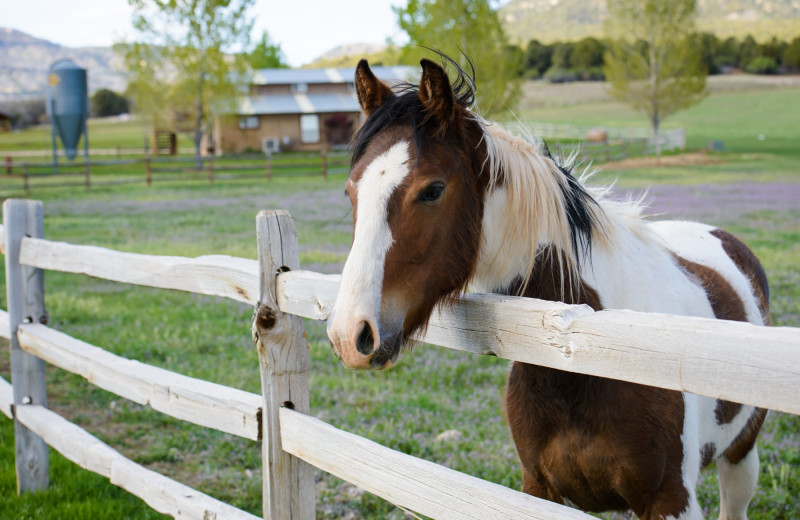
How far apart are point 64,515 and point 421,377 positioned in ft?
9.81

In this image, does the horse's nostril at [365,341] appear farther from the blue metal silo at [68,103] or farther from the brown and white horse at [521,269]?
the blue metal silo at [68,103]

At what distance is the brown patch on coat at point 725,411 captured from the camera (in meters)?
2.71

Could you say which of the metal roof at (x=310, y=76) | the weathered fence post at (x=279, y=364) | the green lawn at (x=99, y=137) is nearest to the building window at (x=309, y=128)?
the metal roof at (x=310, y=76)

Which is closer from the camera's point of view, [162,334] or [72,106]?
[162,334]

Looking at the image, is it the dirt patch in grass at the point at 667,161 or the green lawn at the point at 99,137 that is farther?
the green lawn at the point at 99,137

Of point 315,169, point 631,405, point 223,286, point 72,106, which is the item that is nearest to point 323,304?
point 223,286

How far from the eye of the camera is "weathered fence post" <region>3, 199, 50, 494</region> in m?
4.04

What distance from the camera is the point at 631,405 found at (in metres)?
2.24

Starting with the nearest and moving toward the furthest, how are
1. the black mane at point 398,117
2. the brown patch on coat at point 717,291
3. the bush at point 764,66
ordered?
the black mane at point 398,117 < the brown patch on coat at point 717,291 < the bush at point 764,66

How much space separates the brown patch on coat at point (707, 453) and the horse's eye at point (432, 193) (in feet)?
5.15

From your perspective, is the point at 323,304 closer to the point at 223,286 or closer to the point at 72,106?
the point at 223,286

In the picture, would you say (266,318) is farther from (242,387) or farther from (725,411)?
(242,387)

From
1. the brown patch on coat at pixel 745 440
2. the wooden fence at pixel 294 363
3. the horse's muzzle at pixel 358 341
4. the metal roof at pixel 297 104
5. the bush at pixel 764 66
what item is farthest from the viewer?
the bush at pixel 764 66

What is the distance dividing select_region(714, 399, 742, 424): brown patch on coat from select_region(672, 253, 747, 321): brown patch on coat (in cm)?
37
